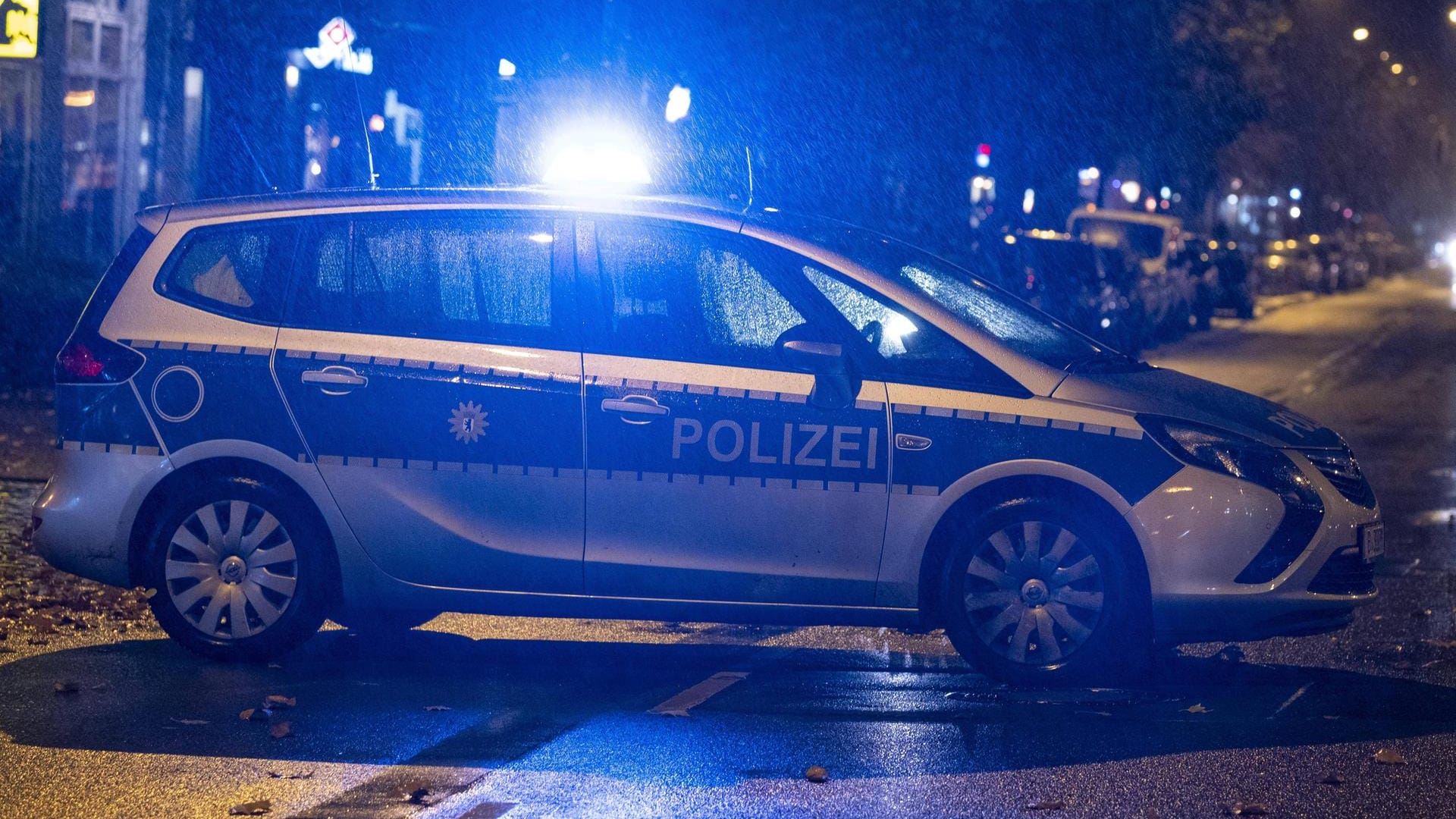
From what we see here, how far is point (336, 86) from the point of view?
71.4ft

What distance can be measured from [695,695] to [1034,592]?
1235mm

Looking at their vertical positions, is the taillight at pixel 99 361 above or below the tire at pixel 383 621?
above

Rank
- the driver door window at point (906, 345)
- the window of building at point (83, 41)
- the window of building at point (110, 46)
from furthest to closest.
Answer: the window of building at point (110, 46) → the window of building at point (83, 41) → the driver door window at point (906, 345)

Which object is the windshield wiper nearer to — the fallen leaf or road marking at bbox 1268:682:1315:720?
road marking at bbox 1268:682:1315:720

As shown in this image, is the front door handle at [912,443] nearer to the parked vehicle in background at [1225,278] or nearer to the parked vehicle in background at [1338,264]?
the parked vehicle in background at [1225,278]

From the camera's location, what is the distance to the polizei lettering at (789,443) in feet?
21.7

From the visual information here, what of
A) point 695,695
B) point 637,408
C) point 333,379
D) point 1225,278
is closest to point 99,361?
point 333,379

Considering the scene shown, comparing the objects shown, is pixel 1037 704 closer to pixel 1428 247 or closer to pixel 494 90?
pixel 494 90

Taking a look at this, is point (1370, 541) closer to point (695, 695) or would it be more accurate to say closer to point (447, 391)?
point (695, 695)

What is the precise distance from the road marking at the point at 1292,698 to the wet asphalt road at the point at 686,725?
0.05 ft

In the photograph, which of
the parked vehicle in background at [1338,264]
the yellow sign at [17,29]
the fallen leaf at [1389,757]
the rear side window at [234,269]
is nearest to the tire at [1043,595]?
Result: the fallen leaf at [1389,757]

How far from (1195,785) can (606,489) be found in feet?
7.35

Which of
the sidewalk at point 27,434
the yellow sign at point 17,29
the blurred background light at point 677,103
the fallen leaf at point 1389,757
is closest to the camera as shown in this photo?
→ the fallen leaf at point 1389,757

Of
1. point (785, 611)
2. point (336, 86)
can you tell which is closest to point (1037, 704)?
point (785, 611)
